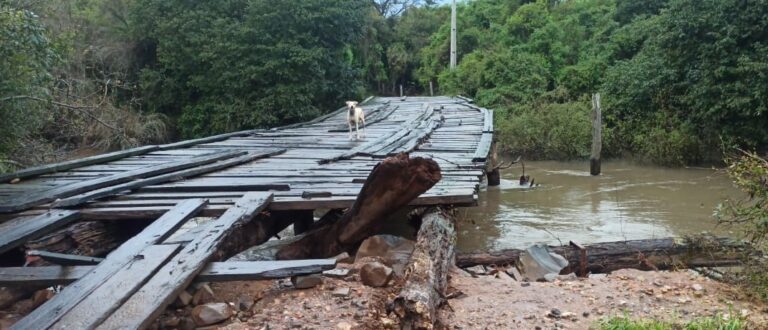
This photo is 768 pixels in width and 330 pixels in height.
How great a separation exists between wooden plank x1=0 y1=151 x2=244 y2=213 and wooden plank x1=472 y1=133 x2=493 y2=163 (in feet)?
11.5

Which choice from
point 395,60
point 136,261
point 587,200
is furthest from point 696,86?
point 395,60

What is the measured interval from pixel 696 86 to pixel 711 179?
8.61ft

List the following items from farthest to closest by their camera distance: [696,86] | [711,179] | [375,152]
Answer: [696,86] < [711,179] < [375,152]

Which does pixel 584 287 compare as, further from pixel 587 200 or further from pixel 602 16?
pixel 602 16

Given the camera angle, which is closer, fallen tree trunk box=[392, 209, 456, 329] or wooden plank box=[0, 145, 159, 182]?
fallen tree trunk box=[392, 209, 456, 329]

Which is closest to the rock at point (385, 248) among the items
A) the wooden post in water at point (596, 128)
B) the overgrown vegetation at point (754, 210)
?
the overgrown vegetation at point (754, 210)

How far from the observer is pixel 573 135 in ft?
62.4

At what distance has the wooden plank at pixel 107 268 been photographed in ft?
9.59

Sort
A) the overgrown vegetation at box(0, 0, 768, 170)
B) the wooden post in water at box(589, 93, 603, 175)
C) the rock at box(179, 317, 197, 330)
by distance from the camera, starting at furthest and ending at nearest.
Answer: the wooden post in water at box(589, 93, 603, 175), the overgrown vegetation at box(0, 0, 768, 170), the rock at box(179, 317, 197, 330)

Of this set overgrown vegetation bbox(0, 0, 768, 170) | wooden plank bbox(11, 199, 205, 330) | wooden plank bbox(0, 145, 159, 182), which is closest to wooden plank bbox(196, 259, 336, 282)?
wooden plank bbox(11, 199, 205, 330)

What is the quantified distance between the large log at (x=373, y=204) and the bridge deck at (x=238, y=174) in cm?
24

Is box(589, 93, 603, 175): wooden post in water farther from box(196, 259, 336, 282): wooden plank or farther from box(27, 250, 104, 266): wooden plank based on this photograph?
box(27, 250, 104, 266): wooden plank

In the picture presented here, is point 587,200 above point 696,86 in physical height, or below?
below

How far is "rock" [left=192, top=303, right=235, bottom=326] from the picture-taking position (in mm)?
3574
